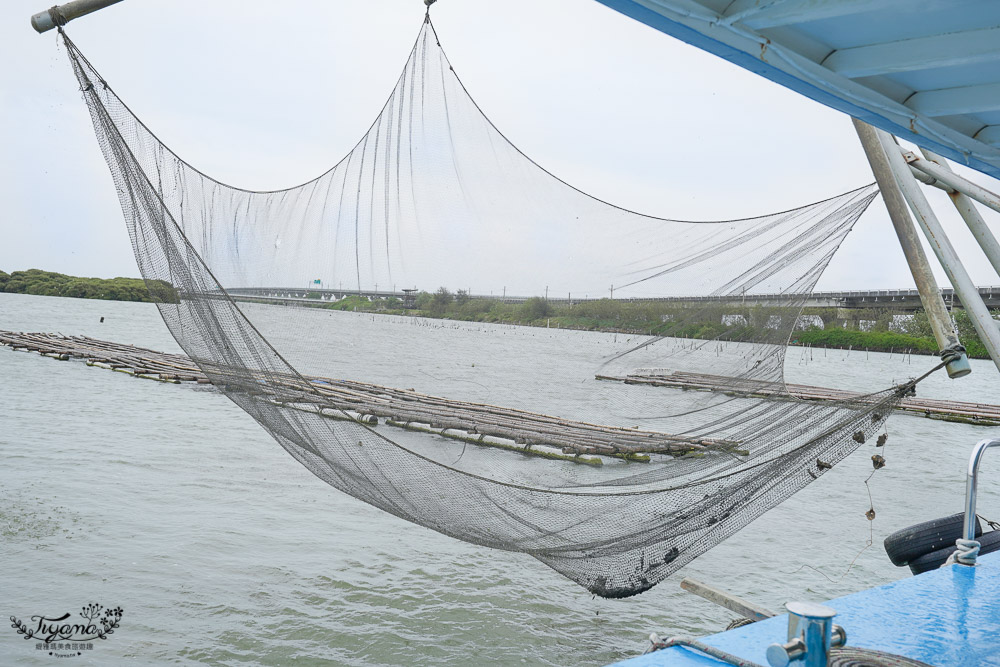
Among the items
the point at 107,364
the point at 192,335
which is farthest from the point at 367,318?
the point at 107,364

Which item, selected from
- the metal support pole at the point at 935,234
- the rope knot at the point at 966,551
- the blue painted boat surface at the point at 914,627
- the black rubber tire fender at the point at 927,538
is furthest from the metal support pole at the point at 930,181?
the blue painted boat surface at the point at 914,627

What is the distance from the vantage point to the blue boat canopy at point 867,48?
1.44 meters

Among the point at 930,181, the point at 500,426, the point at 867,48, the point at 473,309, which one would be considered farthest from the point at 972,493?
the point at 500,426

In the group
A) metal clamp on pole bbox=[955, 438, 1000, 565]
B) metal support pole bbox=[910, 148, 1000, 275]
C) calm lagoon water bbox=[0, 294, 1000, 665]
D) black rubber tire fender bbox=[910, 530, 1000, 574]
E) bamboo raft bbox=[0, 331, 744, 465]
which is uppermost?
metal support pole bbox=[910, 148, 1000, 275]

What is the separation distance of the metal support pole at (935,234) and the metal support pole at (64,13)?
3.44 metres

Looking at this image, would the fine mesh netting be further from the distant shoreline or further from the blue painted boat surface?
the blue painted boat surface

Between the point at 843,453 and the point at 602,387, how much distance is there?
12.7 feet

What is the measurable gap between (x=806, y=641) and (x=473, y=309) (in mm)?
3196

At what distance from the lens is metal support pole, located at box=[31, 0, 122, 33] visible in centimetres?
265

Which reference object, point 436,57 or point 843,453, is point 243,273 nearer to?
point 436,57

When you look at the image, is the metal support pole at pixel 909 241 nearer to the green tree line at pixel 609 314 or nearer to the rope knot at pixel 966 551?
the green tree line at pixel 609 314

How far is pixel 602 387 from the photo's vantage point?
6.72 m

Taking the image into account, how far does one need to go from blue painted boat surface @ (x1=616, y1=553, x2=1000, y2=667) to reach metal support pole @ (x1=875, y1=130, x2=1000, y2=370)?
1.42 metres

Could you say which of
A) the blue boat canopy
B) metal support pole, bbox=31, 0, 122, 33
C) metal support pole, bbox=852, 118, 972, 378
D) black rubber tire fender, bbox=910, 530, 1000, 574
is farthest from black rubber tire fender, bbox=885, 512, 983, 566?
metal support pole, bbox=31, 0, 122, 33
